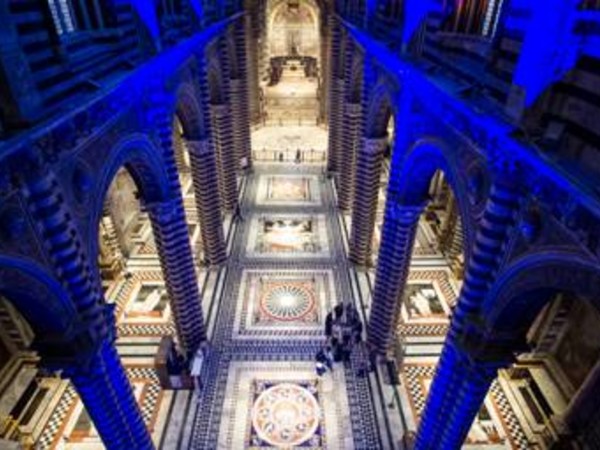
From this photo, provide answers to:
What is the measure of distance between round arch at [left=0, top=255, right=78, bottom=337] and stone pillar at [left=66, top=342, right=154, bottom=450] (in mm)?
714

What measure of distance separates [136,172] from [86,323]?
3.26 meters

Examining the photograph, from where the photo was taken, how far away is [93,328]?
5.17 m

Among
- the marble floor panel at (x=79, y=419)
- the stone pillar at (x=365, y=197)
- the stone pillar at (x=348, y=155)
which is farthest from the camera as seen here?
the stone pillar at (x=348, y=155)

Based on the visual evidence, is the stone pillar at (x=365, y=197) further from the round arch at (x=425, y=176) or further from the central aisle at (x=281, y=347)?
the round arch at (x=425, y=176)

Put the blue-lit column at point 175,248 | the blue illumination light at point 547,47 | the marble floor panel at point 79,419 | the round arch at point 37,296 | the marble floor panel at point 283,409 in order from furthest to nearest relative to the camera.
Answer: the marble floor panel at point 283,409 < the marble floor panel at point 79,419 < the blue-lit column at point 175,248 < the round arch at point 37,296 < the blue illumination light at point 547,47

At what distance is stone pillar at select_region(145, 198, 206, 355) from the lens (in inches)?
330

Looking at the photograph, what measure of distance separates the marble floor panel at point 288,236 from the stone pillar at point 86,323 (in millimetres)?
8207

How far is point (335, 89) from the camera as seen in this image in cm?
1655

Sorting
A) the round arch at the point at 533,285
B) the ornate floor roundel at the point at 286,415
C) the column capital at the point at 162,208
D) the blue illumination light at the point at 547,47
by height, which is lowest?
the ornate floor roundel at the point at 286,415

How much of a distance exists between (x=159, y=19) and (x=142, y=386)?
25.4 ft

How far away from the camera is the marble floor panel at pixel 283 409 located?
8.79m

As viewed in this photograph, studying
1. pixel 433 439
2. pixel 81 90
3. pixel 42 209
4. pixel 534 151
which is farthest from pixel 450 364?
pixel 81 90

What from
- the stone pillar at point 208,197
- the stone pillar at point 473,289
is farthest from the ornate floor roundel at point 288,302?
the stone pillar at point 473,289

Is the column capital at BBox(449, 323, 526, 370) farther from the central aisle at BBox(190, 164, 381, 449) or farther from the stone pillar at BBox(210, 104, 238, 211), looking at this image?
the stone pillar at BBox(210, 104, 238, 211)
